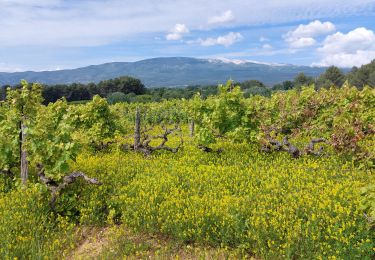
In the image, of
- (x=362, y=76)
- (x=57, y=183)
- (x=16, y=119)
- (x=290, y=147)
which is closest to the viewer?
(x=57, y=183)

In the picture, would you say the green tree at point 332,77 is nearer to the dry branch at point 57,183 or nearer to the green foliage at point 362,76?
the green foliage at point 362,76

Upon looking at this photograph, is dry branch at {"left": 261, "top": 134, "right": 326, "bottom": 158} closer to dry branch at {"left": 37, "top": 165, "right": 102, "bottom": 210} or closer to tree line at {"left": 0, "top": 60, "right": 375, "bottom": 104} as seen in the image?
dry branch at {"left": 37, "top": 165, "right": 102, "bottom": 210}

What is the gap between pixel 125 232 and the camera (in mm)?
8633

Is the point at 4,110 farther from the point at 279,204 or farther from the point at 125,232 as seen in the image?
the point at 279,204

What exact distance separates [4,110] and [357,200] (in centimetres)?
1325

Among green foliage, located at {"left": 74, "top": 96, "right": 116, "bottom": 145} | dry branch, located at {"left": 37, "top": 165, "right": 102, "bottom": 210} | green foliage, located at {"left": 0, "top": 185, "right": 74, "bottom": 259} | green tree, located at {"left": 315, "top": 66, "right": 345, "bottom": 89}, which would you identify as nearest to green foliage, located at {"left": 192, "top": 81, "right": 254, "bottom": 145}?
green foliage, located at {"left": 74, "top": 96, "right": 116, "bottom": 145}

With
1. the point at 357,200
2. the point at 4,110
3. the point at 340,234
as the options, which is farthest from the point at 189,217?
the point at 4,110

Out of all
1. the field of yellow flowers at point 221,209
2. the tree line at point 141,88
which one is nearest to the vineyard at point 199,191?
the field of yellow flowers at point 221,209

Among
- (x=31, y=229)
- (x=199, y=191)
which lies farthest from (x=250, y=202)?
(x=31, y=229)

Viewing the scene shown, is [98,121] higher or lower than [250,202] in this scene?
higher

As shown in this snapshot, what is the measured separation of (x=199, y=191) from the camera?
31.6 ft

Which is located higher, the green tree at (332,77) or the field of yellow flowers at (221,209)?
the green tree at (332,77)

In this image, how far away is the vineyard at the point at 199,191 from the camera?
7.29 meters

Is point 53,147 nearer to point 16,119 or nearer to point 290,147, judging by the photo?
point 16,119
